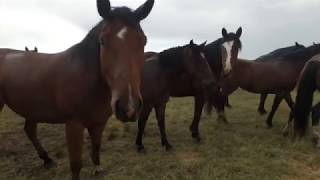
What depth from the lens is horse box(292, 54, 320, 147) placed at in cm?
794

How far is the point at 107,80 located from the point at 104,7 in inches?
29.0

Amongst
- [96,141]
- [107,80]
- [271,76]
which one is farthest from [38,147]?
[271,76]

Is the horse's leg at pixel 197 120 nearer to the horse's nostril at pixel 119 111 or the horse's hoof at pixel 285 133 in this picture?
the horse's hoof at pixel 285 133

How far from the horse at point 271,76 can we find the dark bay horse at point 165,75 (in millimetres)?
2571

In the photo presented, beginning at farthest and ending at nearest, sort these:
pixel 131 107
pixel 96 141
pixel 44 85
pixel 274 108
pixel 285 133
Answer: pixel 274 108
pixel 285 133
pixel 96 141
pixel 44 85
pixel 131 107

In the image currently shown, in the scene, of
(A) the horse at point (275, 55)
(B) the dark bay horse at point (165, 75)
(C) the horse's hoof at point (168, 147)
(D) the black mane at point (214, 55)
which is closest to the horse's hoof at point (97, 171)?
(B) the dark bay horse at point (165, 75)

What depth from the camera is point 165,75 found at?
802cm

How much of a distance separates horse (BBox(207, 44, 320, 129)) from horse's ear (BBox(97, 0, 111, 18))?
21.1ft

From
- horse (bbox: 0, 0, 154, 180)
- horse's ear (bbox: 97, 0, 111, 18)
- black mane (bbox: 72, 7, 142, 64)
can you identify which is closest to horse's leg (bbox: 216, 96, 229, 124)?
horse (bbox: 0, 0, 154, 180)

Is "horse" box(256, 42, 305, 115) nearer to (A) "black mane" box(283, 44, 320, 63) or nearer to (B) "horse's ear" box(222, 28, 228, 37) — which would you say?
(A) "black mane" box(283, 44, 320, 63)

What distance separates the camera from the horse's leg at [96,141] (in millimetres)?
5363

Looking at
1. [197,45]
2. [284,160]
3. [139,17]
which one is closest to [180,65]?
[197,45]

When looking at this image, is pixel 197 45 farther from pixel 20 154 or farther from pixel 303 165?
pixel 20 154

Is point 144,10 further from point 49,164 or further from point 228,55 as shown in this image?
point 228,55
